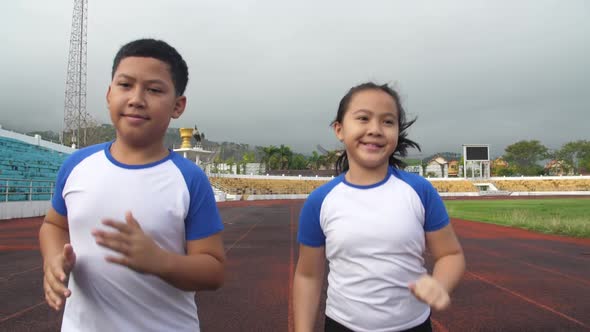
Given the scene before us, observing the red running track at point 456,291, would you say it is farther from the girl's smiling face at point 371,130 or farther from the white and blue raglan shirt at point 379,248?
the girl's smiling face at point 371,130

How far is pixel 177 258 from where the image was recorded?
4.02 ft

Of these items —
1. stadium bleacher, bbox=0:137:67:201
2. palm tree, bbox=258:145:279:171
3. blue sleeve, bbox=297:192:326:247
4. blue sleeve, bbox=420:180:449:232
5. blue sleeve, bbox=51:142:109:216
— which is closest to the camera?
blue sleeve, bbox=51:142:109:216

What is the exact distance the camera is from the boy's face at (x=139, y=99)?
1.36 metres

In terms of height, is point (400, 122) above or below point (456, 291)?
above

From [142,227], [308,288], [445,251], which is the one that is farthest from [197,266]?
[445,251]

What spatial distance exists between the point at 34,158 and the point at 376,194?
25695 millimetres

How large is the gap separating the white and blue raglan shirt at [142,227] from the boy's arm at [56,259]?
0.08 m

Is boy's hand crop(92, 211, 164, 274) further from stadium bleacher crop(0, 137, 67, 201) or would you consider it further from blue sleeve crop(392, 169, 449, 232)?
stadium bleacher crop(0, 137, 67, 201)

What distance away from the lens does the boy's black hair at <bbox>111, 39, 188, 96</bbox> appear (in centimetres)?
141

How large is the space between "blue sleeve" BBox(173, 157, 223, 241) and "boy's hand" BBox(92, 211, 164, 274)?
221 millimetres

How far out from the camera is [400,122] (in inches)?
73.2

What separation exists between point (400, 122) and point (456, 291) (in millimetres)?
4153

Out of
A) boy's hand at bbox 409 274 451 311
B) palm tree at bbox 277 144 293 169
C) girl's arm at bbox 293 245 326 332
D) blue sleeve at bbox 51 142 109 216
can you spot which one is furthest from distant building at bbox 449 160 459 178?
blue sleeve at bbox 51 142 109 216

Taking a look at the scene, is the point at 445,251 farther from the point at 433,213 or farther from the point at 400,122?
the point at 400,122
